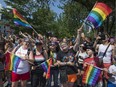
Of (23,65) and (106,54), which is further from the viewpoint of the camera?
(106,54)

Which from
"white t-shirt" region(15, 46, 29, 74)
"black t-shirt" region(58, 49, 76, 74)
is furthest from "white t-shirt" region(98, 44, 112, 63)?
"white t-shirt" region(15, 46, 29, 74)

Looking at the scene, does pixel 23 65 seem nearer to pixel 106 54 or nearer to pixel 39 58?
pixel 39 58

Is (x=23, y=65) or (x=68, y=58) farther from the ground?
(x=68, y=58)

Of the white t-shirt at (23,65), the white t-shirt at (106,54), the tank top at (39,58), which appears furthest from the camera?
the white t-shirt at (106,54)

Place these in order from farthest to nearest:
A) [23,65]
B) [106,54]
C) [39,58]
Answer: [106,54]
[39,58]
[23,65]

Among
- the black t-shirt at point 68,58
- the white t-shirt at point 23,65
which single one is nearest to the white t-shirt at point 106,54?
the black t-shirt at point 68,58

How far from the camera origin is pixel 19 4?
187 feet

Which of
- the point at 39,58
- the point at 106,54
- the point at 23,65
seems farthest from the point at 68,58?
the point at 106,54

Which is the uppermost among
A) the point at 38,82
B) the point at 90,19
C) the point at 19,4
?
the point at 19,4

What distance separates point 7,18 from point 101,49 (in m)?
48.2

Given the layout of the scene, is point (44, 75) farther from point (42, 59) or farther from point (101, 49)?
point (101, 49)

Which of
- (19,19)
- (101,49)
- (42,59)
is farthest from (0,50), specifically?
(101,49)

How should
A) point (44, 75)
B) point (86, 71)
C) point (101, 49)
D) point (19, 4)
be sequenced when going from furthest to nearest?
point (19, 4), point (101, 49), point (44, 75), point (86, 71)

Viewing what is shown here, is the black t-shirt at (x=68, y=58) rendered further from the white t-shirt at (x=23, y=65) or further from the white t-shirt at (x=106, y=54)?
the white t-shirt at (x=106, y=54)
